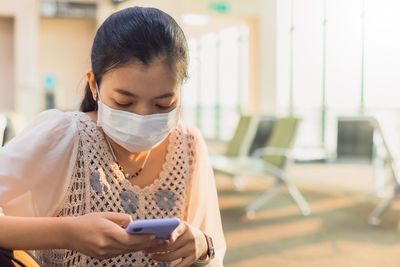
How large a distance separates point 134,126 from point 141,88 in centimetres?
9

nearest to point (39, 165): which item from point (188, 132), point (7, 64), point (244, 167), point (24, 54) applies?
point (188, 132)

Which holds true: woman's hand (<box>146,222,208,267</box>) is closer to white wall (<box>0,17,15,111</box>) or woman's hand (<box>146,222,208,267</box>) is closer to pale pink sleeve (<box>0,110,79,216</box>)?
pale pink sleeve (<box>0,110,79,216</box>)

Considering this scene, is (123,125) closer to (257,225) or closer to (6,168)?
(6,168)

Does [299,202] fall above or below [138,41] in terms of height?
below

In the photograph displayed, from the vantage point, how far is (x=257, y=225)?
486 centimetres

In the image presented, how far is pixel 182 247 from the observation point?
1.07 meters

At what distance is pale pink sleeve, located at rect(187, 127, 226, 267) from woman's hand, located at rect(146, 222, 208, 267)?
0.12 metres

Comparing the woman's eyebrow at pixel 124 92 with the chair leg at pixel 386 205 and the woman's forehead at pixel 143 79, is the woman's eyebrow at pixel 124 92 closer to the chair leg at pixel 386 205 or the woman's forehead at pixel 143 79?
the woman's forehead at pixel 143 79

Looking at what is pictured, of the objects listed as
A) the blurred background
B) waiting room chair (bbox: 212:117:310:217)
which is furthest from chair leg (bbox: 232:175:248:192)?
waiting room chair (bbox: 212:117:310:217)

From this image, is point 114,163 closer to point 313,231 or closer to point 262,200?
point 313,231

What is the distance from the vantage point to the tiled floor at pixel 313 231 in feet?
12.6

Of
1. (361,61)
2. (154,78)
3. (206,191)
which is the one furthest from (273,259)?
(361,61)

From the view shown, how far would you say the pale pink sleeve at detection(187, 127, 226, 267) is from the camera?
1.24 m

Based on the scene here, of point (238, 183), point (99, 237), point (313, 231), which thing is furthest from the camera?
point (238, 183)
